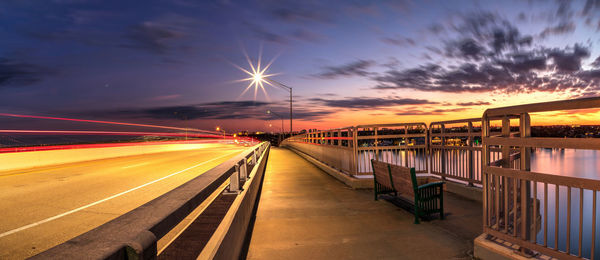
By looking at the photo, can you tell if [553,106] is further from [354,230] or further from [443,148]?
[443,148]

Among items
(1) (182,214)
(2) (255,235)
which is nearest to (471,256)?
(2) (255,235)

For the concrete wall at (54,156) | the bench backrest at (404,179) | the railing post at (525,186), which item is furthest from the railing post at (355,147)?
the concrete wall at (54,156)

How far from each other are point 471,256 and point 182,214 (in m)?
4.03

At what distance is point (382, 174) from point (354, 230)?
7.41 feet

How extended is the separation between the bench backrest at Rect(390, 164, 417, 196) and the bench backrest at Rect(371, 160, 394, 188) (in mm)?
180

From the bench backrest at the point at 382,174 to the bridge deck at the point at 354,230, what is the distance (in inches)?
19.4

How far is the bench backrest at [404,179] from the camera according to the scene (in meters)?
5.81

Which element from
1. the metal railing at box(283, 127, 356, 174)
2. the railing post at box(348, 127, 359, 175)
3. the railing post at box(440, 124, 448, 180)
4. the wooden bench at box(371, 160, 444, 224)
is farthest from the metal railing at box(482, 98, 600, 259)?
the metal railing at box(283, 127, 356, 174)

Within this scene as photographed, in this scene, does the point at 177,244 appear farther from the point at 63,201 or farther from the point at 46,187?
the point at 46,187

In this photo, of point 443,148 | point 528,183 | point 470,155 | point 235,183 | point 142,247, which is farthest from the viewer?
point 443,148

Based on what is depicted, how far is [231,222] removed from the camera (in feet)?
11.5

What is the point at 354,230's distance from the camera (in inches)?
214

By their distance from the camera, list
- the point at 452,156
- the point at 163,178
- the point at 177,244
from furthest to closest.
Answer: the point at 163,178 → the point at 452,156 → the point at 177,244

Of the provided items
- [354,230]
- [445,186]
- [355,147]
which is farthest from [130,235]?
[445,186]
